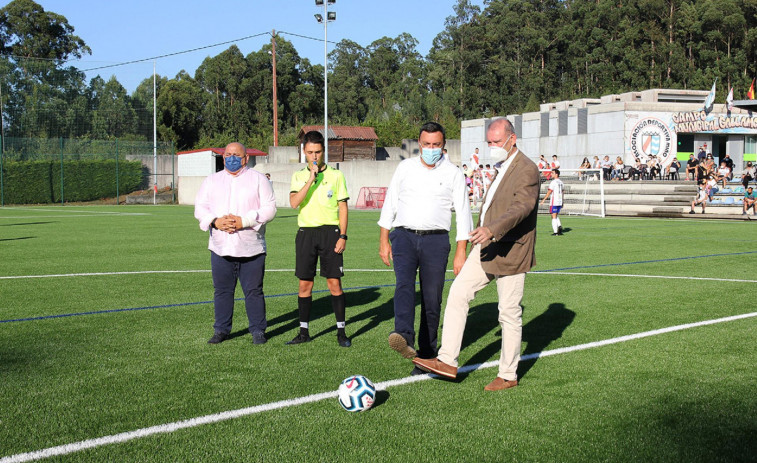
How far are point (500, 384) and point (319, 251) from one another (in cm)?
247

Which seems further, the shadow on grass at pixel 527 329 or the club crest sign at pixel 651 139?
the club crest sign at pixel 651 139

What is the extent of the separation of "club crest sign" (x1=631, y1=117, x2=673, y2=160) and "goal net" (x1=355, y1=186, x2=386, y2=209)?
47.8 ft

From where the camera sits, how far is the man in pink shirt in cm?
705

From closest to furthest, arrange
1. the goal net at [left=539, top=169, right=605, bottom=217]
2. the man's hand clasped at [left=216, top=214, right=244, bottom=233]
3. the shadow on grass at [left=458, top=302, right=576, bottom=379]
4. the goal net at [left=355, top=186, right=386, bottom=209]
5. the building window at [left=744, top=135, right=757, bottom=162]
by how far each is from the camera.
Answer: the shadow on grass at [left=458, top=302, right=576, bottom=379] → the man's hand clasped at [left=216, top=214, right=244, bottom=233] → the goal net at [left=539, top=169, right=605, bottom=217] → the goal net at [left=355, top=186, right=386, bottom=209] → the building window at [left=744, top=135, right=757, bottom=162]

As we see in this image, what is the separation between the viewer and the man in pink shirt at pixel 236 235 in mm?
7047

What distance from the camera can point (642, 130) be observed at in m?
Answer: 41.0

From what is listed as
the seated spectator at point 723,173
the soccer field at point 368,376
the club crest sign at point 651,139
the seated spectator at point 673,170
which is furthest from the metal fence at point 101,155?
the soccer field at point 368,376

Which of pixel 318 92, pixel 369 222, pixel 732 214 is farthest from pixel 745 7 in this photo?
pixel 369 222

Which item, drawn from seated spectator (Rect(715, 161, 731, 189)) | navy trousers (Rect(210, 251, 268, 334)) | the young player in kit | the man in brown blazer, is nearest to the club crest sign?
Result: seated spectator (Rect(715, 161, 731, 189))

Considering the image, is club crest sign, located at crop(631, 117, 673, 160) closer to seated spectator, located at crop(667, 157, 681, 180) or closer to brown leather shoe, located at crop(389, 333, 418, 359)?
seated spectator, located at crop(667, 157, 681, 180)

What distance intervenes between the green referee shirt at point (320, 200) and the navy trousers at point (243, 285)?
648 millimetres

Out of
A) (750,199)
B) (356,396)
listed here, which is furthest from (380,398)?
(750,199)

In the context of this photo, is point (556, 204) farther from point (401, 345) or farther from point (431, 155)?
point (401, 345)

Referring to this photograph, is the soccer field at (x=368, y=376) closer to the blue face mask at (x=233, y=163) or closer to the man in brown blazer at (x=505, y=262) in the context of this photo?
the man in brown blazer at (x=505, y=262)
